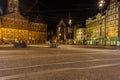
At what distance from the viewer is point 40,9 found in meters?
133

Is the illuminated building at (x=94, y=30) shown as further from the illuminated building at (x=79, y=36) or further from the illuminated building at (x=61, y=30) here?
the illuminated building at (x=61, y=30)

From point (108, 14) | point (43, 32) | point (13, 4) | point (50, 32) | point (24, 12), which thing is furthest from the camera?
point (50, 32)

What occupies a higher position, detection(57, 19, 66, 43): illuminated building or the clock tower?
the clock tower

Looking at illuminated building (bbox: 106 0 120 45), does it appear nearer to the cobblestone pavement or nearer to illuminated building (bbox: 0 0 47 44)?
illuminated building (bbox: 0 0 47 44)

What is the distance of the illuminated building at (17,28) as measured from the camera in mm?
105525

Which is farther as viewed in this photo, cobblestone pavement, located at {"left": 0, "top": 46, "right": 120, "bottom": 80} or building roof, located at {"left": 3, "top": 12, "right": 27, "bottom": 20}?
building roof, located at {"left": 3, "top": 12, "right": 27, "bottom": 20}

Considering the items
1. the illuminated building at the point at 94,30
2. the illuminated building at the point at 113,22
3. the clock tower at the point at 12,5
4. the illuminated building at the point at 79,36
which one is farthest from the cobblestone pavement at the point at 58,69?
the illuminated building at the point at 79,36

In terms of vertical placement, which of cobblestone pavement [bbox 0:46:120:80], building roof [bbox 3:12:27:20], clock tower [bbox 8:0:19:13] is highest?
clock tower [bbox 8:0:19:13]

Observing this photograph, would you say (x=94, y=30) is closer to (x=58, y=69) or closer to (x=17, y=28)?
(x=17, y=28)

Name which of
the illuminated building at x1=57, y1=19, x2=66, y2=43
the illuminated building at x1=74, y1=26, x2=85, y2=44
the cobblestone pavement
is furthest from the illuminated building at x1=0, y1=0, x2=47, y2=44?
the cobblestone pavement

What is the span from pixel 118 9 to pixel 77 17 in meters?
52.7

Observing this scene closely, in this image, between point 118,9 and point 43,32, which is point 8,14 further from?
point 118,9

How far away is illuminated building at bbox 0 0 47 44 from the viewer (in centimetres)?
10553

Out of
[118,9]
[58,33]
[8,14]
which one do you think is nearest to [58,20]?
[58,33]
